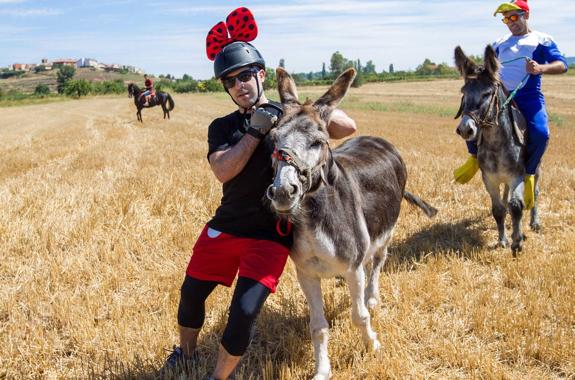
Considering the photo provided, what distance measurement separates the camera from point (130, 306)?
452cm

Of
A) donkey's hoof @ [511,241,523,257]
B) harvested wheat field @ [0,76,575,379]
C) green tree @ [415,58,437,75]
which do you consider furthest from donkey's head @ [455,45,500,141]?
green tree @ [415,58,437,75]

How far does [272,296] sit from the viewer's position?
4785 millimetres

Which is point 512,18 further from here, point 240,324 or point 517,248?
point 240,324

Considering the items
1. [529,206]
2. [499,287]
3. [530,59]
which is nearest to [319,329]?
[499,287]

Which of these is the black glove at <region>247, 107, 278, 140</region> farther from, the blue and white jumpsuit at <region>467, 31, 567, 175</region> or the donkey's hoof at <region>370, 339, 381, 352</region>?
the blue and white jumpsuit at <region>467, 31, 567, 175</region>

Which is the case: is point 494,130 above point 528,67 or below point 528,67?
below

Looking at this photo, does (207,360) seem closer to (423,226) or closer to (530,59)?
(423,226)

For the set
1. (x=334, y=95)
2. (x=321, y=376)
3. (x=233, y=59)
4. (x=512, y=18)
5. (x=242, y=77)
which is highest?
(x=512, y=18)

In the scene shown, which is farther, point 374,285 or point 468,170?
point 468,170

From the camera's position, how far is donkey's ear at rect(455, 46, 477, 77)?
222 inches

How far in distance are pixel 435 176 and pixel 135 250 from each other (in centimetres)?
592

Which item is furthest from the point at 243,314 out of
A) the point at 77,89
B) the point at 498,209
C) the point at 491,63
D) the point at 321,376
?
the point at 77,89

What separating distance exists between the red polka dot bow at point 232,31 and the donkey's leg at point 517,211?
12.9 ft

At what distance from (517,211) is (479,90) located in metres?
1.50
